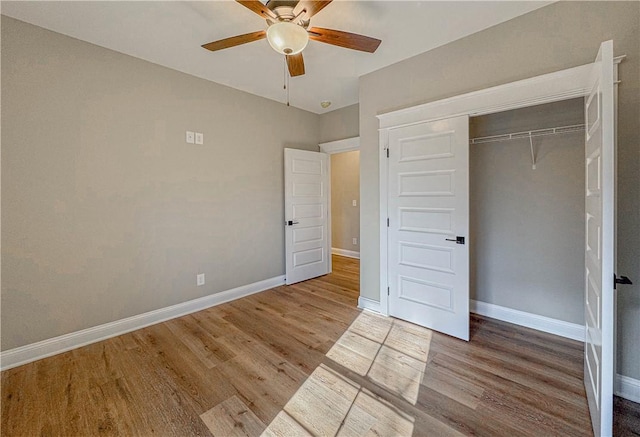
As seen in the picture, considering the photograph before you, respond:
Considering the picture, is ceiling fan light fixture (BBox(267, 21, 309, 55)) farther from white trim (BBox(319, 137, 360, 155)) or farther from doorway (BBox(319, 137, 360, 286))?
doorway (BBox(319, 137, 360, 286))

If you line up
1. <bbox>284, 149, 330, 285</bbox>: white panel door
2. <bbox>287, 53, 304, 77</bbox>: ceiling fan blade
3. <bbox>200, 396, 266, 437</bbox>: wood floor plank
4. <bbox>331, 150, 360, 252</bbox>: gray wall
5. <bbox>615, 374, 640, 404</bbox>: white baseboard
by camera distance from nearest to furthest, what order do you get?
<bbox>200, 396, 266, 437</bbox>: wood floor plank < <bbox>615, 374, 640, 404</bbox>: white baseboard < <bbox>287, 53, 304, 77</bbox>: ceiling fan blade < <bbox>284, 149, 330, 285</bbox>: white panel door < <bbox>331, 150, 360, 252</bbox>: gray wall

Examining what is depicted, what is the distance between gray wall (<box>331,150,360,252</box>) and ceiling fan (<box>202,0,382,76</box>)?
13.5 ft

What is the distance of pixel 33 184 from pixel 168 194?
3.41 ft

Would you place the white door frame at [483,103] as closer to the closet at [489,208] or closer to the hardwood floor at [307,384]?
the closet at [489,208]

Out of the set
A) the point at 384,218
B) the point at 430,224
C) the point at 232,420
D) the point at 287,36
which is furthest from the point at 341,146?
the point at 232,420

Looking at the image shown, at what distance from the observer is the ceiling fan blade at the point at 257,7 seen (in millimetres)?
1558

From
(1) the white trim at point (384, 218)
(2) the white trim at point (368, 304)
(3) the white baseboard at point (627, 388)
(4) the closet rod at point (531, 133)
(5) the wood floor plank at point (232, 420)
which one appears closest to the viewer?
(5) the wood floor plank at point (232, 420)

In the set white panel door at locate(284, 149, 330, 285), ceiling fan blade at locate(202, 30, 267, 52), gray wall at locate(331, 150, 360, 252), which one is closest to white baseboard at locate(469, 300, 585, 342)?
white panel door at locate(284, 149, 330, 285)

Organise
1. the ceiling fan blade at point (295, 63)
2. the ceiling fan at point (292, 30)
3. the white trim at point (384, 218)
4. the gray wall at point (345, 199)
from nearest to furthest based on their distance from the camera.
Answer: the ceiling fan at point (292, 30) → the ceiling fan blade at point (295, 63) → the white trim at point (384, 218) → the gray wall at point (345, 199)

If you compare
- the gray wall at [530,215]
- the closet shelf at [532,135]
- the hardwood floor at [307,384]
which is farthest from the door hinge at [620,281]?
the closet shelf at [532,135]

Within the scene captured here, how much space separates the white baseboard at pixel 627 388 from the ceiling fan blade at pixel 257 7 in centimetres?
336

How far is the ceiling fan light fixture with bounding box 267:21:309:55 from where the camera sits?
167cm

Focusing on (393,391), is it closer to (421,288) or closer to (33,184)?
(421,288)

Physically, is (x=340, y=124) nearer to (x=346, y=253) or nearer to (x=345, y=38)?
(x=345, y=38)
